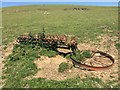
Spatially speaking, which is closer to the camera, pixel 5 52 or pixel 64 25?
pixel 5 52

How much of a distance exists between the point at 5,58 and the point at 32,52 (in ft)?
8.33

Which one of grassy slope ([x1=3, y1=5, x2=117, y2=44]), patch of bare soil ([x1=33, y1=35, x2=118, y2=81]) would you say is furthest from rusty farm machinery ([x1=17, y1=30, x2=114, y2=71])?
grassy slope ([x1=3, y1=5, x2=117, y2=44])

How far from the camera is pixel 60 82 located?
52.9 ft

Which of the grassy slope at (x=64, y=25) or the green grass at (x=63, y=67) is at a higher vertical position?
the grassy slope at (x=64, y=25)

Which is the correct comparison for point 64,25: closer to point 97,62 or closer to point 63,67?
point 97,62

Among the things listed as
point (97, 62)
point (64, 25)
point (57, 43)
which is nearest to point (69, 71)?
point (97, 62)

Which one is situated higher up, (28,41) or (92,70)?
(28,41)

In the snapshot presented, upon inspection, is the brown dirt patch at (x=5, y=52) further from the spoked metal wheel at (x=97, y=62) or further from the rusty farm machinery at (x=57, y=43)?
the spoked metal wheel at (x=97, y=62)

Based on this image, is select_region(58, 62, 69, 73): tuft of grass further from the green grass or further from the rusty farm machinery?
the rusty farm machinery

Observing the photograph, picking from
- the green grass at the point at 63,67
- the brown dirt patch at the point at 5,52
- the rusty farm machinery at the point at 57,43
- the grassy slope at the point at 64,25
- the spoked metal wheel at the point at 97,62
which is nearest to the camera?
the spoked metal wheel at the point at 97,62

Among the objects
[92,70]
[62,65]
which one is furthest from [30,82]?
[92,70]

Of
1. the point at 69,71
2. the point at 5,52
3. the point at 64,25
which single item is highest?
the point at 64,25

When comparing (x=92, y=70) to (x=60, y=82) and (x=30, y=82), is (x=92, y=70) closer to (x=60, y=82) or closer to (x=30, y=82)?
(x=60, y=82)

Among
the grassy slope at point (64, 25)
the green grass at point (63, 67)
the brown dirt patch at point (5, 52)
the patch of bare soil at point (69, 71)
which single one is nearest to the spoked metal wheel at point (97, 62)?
the patch of bare soil at point (69, 71)
